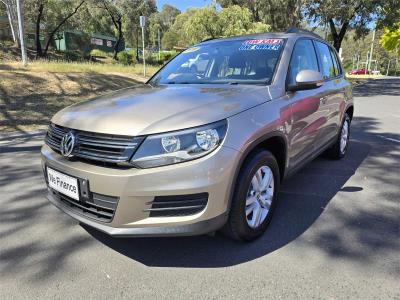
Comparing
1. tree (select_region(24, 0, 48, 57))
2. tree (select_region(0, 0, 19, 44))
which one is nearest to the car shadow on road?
tree (select_region(0, 0, 19, 44))

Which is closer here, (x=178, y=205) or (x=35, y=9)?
(x=178, y=205)

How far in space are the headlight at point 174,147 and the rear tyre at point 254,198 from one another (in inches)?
17.3

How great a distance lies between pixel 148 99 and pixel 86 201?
98 cm

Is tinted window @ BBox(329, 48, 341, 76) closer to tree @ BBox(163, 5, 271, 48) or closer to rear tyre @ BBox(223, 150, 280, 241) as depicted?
rear tyre @ BBox(223, 150, 280, 241)

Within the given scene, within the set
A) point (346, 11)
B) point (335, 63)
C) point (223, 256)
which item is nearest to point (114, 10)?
point (346, 11)

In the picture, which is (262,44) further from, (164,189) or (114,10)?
(114,10)

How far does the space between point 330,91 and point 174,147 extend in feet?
9.38

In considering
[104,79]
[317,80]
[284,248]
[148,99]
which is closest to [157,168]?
[148,99]

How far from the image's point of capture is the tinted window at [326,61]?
4666 mm

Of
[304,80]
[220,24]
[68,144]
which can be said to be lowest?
[68,144]

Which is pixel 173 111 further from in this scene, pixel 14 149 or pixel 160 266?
pixel 14 149

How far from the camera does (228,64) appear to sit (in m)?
3.83

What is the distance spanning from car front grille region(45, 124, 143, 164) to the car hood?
41mm

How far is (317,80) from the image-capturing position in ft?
11.5
